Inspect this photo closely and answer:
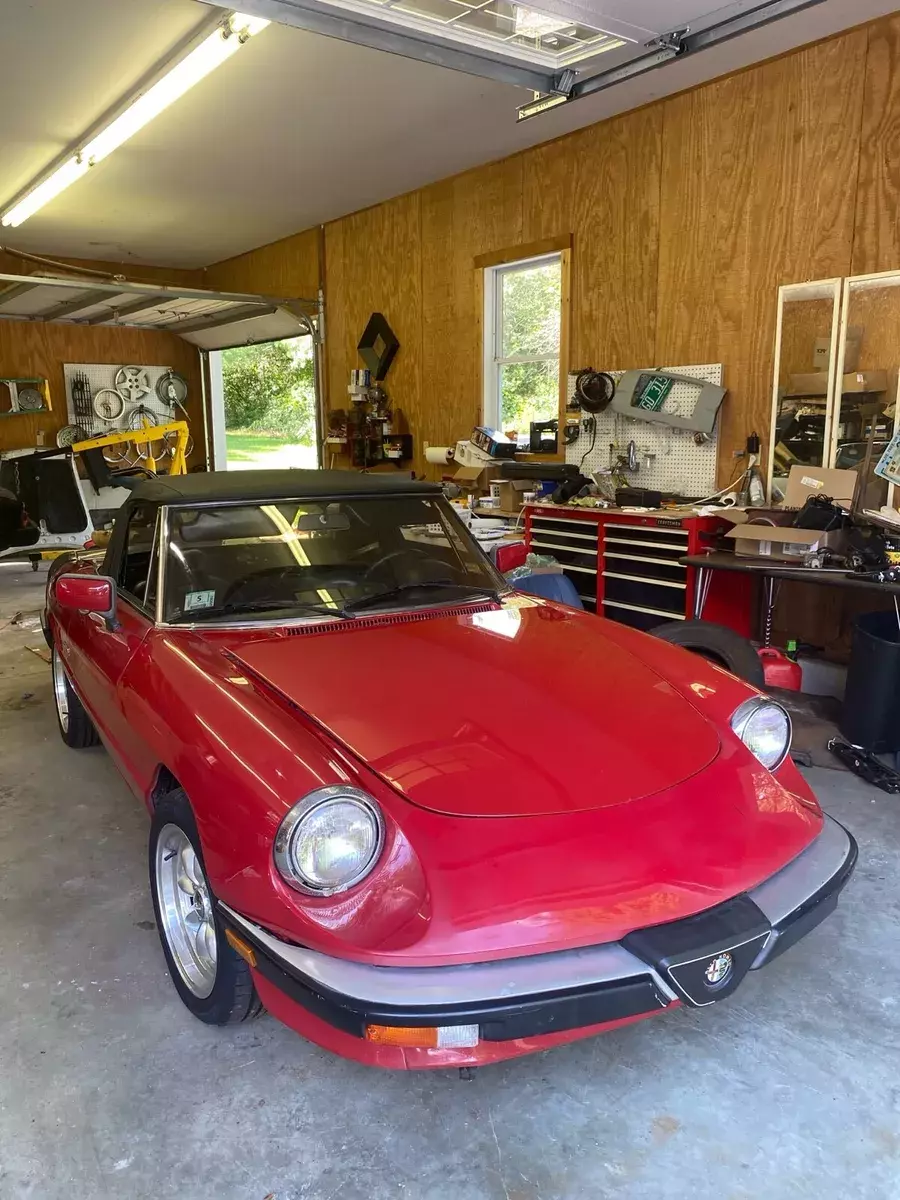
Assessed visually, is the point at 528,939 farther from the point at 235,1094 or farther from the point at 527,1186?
the point at 235,1094

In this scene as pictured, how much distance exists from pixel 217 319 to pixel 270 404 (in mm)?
3160

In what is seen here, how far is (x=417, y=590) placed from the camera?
258 cm

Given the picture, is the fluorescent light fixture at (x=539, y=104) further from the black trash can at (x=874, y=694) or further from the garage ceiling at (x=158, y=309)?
the garage ceiling at (x=158, y=309)

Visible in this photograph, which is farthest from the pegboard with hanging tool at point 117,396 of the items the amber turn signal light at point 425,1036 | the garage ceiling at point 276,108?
the amber turn signal light at point 425,1036

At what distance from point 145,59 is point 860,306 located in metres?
4.41

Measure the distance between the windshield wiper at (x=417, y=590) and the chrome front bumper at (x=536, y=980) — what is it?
107cm

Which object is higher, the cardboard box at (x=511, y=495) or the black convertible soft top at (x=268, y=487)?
the black convertible soft top at (x=268, y=487)

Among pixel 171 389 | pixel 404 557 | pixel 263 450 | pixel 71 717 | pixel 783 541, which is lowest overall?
pixel 71 717

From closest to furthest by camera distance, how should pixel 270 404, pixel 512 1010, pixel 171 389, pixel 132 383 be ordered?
pixel 512 1010 → pixel 132 383 → pixel 171 389 → pixel 270 404

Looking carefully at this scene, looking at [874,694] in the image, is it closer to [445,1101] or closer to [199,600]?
[445,1101]

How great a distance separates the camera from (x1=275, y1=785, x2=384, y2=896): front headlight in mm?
1482

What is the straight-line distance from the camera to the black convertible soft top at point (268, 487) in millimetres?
2586

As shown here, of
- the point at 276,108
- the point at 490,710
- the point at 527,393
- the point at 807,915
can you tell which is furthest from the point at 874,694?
the point at 276,108

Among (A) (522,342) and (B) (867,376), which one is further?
(A) (522,342)
